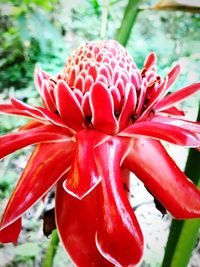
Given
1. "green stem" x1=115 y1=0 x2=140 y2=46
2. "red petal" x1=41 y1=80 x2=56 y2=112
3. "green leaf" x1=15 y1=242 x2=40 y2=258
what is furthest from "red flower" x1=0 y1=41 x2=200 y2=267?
"green leaf" x1=15 y1=242 x2=40 y2=258

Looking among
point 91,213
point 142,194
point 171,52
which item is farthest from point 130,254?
point 171,52

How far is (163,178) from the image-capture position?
46 centimetres

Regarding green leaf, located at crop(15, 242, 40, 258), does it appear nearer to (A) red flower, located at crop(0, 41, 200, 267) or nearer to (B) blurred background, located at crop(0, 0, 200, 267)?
(B) blurred background, located at crop(0, 0, 200, 267)

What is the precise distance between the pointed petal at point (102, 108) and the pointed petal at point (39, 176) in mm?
52

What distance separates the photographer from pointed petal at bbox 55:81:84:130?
1.64 feet

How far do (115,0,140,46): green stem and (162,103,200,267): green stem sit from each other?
1.04 feet

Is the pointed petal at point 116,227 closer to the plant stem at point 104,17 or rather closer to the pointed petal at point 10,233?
the pointed petal at point 10,233

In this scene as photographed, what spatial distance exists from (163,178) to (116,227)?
88 millimetres

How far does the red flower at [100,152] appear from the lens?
43 centimetres

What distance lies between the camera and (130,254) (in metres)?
0.41

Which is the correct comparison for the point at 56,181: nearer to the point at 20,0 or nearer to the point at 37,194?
the point at 37,194

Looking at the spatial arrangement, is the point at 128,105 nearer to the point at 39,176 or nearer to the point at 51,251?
the point at 39,176

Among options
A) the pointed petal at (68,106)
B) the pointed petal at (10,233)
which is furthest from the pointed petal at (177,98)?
the pointed petal at (10,233)

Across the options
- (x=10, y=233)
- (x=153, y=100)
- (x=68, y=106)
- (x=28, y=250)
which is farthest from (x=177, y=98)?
(x=28, y=250)
